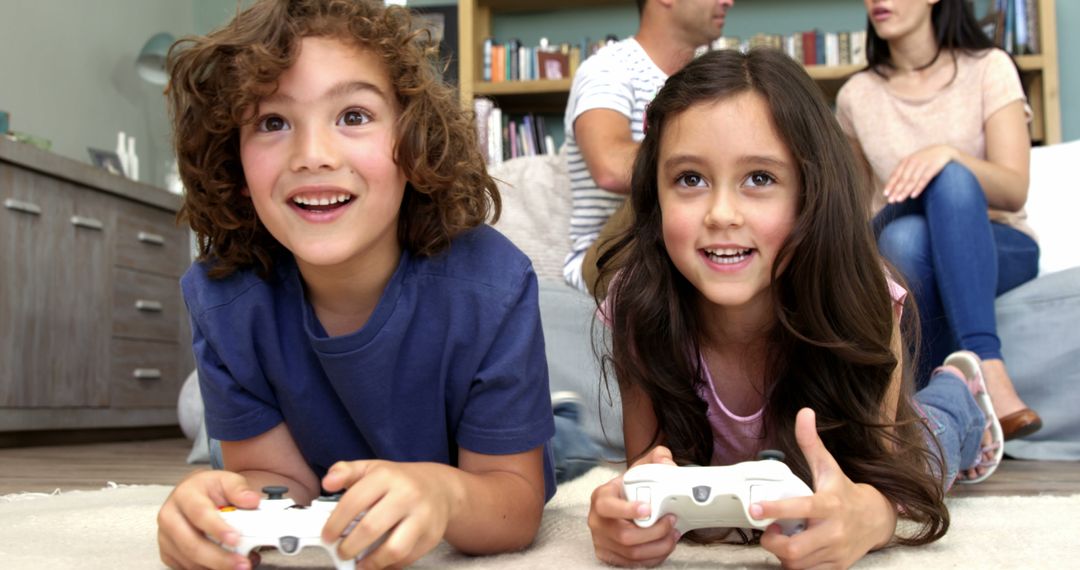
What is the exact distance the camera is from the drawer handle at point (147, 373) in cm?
317

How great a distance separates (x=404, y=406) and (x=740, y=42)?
121 inches

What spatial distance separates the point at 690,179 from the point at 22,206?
2.20 metres

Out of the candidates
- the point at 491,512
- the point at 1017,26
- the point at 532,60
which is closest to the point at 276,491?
the point at 491,512

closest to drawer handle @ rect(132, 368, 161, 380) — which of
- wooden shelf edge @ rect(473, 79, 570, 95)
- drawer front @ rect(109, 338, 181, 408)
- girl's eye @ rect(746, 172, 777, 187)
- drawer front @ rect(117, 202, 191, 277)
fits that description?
drawer front @ rect(109, 338, 181, 408)

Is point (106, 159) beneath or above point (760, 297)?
above

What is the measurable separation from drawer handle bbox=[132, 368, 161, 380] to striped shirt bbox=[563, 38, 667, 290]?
169 centimetres

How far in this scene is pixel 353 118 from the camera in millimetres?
961

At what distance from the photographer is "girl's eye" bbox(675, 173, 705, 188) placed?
1.02 meters

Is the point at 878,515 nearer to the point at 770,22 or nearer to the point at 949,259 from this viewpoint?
the point at 949,259

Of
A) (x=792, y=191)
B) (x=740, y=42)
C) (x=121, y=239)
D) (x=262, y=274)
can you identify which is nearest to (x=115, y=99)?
(x=121, y=239)

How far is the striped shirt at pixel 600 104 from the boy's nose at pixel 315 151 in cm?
105

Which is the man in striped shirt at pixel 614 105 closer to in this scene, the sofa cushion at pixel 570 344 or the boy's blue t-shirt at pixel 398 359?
the sofa cushion at pixel 570 344

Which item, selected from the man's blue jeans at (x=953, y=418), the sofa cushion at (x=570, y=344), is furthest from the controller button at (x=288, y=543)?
the sofa cushion at (x=570, y=344)

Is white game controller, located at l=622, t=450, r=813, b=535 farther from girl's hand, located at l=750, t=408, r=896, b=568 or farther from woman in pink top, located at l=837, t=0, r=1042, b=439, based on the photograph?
woman in pink top, located at l=837, t=0, r=1042, b=439
